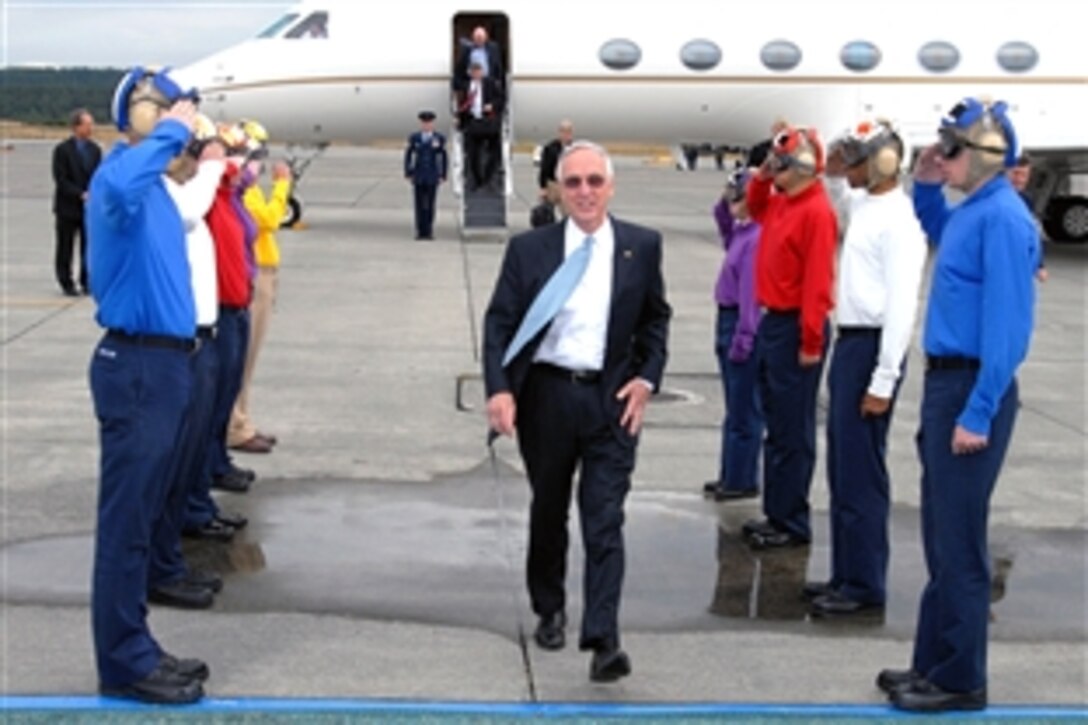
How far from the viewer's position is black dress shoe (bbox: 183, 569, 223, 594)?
661cm

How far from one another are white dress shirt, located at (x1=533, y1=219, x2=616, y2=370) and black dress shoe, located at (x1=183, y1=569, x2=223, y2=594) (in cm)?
182

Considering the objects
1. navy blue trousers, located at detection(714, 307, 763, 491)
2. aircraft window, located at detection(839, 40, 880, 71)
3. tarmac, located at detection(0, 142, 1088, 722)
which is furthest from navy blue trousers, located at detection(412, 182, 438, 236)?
navy blue trousers, located at detection(714, 307, 763, 491)

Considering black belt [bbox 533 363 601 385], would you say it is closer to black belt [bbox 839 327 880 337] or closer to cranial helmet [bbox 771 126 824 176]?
black belt [bbox 839 327 880 337]

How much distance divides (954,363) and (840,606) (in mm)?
1635

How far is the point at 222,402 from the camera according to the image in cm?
802

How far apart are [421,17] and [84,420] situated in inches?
523

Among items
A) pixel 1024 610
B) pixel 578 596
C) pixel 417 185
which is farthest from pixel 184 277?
pixel 417 185

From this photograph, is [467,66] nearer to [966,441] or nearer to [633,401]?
[633,401]

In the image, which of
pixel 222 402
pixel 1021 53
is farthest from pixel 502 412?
pixel 1021 53

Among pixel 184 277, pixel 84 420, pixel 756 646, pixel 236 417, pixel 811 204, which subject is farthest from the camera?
pixel 84 420

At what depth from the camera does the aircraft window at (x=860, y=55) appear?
23156 mm

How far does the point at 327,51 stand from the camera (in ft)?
73.0

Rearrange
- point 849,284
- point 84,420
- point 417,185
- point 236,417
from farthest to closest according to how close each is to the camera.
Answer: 1. point 417,185
2. point 84,420
3. point 236,417
4. point 849,284

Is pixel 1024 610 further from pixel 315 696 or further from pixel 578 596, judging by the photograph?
pixel 315 696
